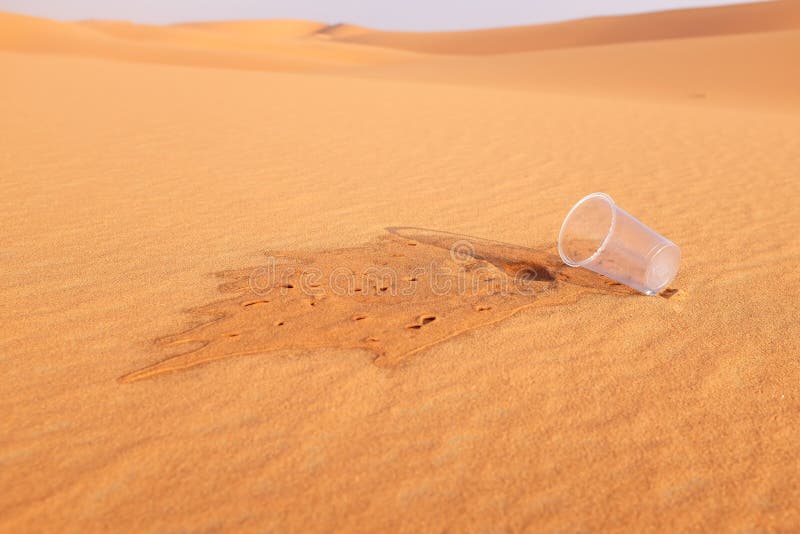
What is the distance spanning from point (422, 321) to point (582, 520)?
Result: 1317 mm

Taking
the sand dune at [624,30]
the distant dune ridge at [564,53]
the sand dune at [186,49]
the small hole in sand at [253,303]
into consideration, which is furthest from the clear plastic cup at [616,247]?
the sand dune at [624,30]

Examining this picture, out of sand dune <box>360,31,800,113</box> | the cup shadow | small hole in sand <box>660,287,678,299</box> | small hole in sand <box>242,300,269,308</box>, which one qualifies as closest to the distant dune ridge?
sand dune <box>360,31,800,113</box>

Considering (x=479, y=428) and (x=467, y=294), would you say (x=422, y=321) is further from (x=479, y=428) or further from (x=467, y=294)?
(x=479, y=428)

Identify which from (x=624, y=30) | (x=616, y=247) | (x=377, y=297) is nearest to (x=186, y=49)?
(x=624, y=30)

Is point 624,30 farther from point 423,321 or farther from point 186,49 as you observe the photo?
point 423,321

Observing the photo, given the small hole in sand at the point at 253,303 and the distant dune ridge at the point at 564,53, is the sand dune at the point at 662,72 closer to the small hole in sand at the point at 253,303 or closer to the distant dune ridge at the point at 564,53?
the distant dune ridge at the point at 564,53

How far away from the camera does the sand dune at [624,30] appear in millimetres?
36594

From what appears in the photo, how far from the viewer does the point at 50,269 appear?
3.54 m

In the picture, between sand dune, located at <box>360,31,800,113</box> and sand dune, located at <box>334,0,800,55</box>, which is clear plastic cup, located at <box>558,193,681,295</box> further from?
sand dune, located at <box>334,0,800,55</box>

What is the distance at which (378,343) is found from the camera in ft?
8.97

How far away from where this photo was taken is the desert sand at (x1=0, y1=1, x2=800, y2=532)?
189cm

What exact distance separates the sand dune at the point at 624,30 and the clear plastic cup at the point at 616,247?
38454 millimetres

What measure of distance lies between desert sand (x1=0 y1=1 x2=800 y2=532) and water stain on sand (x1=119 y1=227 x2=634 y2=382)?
0.06ft

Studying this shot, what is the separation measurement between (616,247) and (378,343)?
4.81ft
